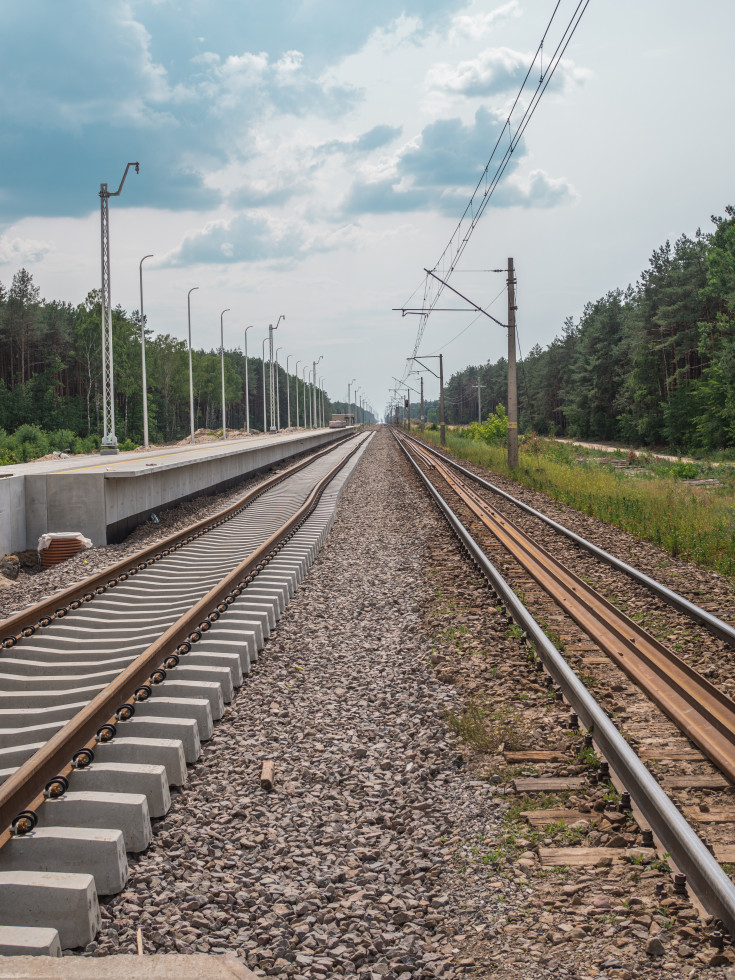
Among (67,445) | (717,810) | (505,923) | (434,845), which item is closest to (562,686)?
(717,810)

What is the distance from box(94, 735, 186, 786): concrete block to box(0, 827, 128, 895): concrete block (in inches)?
36.0

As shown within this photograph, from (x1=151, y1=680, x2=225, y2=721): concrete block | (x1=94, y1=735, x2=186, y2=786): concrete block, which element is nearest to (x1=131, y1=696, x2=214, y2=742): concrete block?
(x1=151, y1=680, x2=225, y2=721): concrete block

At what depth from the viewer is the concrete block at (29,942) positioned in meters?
2.93

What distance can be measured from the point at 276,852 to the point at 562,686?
2.78 meters

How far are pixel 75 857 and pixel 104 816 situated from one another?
0.33 meters

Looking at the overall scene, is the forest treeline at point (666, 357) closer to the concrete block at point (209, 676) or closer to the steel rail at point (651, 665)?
the steel rail at point (651, 665)

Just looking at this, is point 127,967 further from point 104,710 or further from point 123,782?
point 104,710

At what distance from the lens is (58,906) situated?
10.4ft

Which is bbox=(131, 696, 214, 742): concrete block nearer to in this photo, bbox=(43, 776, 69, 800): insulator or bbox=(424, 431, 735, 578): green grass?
bbox=(43, 776, 69, 800): insulator

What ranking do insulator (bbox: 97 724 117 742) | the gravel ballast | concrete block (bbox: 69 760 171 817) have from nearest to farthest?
the gravel ballast
concrete block (bbox: 69 760 171 817)
insulator (bbox: 97 724 117 742)

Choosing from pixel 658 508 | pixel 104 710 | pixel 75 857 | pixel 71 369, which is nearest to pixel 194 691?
pixel 104 710

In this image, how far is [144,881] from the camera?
357 centimetres

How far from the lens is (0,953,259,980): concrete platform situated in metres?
2.78

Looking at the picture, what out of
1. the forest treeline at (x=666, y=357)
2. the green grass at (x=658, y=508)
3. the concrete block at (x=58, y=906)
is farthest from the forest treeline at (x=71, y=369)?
the concrete block at (x=58, y=906)
